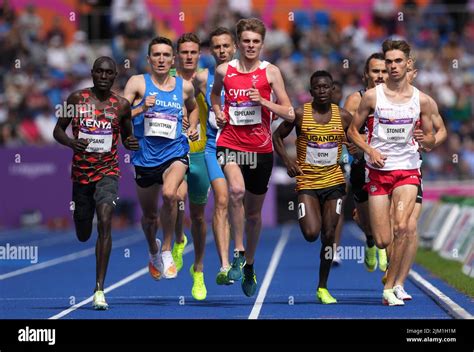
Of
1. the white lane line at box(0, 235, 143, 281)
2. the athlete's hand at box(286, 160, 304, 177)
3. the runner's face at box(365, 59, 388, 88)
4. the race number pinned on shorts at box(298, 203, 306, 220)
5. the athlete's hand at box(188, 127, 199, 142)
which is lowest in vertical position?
the white lane line at box(0, 235, 143, 281)

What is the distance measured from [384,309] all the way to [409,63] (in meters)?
2.68

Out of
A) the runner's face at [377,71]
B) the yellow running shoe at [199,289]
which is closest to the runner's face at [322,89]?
the runner's face at [377,71]

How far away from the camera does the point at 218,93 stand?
46.7 feet

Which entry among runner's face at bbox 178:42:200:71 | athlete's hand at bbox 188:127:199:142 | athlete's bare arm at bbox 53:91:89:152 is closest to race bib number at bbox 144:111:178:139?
athlete's hand at bbox 188:127:199:142

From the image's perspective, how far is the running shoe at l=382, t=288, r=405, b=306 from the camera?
13.4 metres

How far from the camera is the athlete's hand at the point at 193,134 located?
14.6m

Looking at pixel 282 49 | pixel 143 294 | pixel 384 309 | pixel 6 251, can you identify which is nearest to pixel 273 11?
pixel 282 49

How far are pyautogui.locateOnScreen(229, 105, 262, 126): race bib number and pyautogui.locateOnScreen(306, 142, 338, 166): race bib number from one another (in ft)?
2.03

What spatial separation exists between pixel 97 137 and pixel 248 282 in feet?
7.35

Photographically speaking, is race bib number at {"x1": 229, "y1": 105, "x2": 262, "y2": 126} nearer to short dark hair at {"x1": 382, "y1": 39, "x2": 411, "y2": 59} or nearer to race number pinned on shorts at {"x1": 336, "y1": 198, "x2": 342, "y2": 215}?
race number pinned on shorts at {"x1": 336, "y1": 198, "x2": 342, "y2": 215}

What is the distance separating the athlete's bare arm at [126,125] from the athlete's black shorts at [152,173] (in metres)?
0.82

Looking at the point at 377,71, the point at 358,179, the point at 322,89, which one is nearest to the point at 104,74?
the point at 322,89

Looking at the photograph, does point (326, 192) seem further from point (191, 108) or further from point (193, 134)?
point (191, 108)
